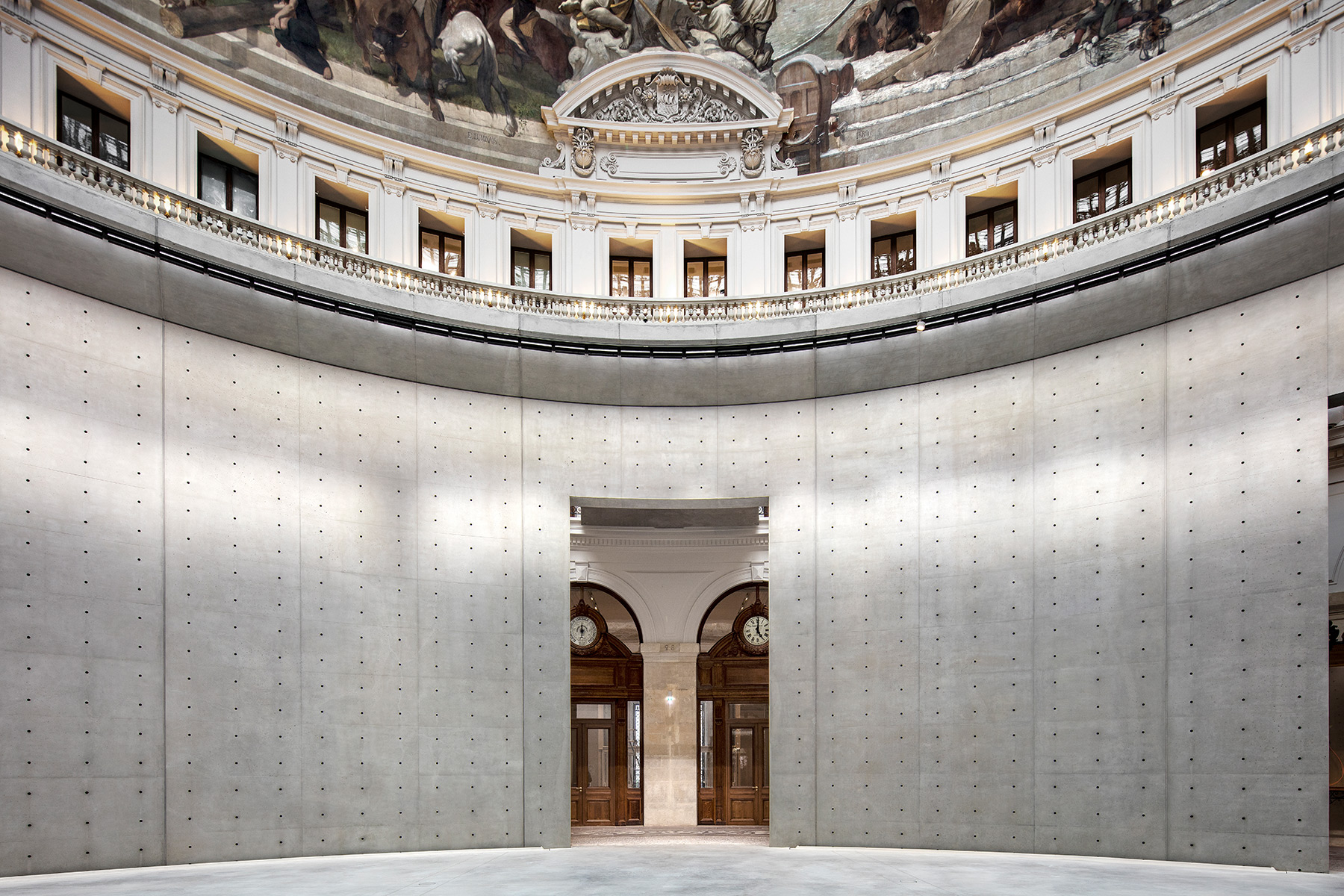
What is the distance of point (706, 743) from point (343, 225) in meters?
17.3

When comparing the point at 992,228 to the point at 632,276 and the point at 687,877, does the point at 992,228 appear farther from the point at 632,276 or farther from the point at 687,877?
the point at 687,877

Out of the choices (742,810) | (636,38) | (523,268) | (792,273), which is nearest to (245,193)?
(523,268)

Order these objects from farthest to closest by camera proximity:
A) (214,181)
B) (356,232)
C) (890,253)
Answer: (890,253) < (356,232) < (214,181)

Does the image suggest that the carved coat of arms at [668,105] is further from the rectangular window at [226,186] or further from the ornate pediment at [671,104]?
the rectangular window at [226,186]

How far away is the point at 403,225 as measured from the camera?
25.6 m

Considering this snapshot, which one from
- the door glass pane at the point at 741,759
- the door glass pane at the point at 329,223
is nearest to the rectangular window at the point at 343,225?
the door glass pane at the point at 329,223

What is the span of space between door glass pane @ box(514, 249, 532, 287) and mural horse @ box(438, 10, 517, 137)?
298cm

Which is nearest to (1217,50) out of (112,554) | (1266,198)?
(1266,198)

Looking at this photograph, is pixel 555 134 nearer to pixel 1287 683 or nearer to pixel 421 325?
pixel 421 325

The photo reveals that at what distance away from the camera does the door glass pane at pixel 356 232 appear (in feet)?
83.0

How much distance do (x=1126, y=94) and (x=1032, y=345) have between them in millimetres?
6602

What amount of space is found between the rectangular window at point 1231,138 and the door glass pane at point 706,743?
18871 mm

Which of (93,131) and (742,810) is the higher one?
(93,131)

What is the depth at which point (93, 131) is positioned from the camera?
21.6 meters
